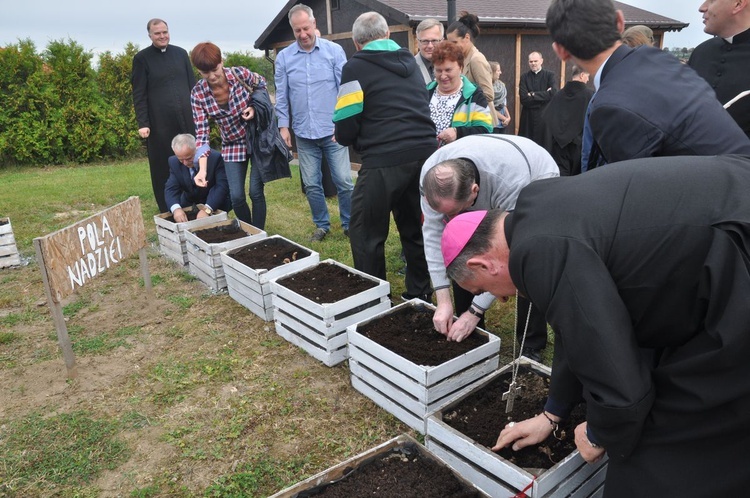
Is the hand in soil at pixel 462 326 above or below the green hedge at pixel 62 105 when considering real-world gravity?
below

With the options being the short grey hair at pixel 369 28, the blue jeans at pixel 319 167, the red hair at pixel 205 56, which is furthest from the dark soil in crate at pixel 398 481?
the red hair at pixel 205 56

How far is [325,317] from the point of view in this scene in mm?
3646

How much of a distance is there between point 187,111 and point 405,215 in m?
4.13

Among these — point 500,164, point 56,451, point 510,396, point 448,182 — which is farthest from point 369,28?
point 56,451

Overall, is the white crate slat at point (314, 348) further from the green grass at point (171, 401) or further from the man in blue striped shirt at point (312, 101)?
the man in blue striped shirt at point (312, 101)

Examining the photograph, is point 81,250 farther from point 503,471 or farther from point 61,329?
point 503,471

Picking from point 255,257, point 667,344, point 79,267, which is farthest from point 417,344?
point 79,267

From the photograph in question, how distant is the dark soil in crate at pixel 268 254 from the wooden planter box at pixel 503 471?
2.38 m

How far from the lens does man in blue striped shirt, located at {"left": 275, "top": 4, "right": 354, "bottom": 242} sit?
19.4 ft

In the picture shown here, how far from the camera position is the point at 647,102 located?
2.12 meters

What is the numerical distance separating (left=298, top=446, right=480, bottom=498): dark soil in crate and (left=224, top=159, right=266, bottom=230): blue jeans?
3.89m

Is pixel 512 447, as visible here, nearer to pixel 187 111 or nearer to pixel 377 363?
pixel 377 363

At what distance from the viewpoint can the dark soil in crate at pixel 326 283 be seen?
3.96 m

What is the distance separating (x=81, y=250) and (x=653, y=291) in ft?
11.9
